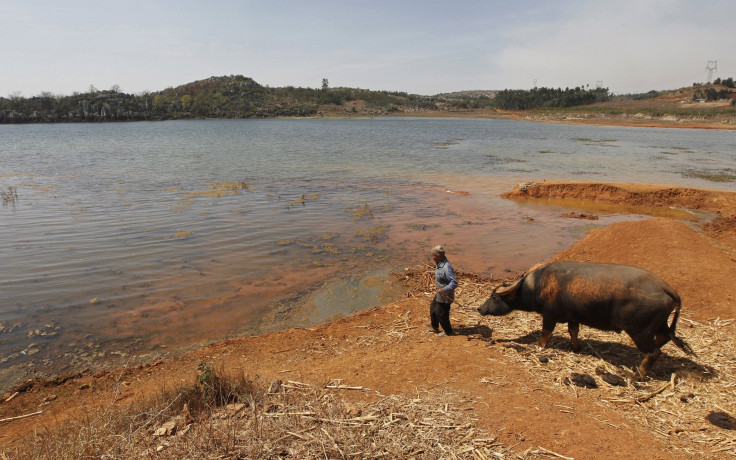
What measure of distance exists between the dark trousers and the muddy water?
2400 millimetres

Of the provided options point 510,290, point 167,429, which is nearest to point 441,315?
point 510,290

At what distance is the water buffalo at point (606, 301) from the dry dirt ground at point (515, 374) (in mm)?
499

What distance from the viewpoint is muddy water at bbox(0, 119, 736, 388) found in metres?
8.66

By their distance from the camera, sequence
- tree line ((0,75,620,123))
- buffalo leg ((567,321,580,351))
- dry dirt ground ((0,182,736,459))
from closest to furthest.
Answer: dry dirt ground ((0,182,736,459)), buffalo leg ((567,321,580,351)), tree line ((0,75,620,123))

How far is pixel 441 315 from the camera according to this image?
7.47 metres

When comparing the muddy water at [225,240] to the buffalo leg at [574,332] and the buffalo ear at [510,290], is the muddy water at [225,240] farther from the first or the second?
the buffalo leg at [574,332]

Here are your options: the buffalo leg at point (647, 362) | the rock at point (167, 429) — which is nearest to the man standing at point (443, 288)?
the buffalo leg at point (647, 362)

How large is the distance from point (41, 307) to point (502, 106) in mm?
152907

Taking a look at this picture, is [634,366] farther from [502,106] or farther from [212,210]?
[502,106]

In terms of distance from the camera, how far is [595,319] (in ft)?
20.1

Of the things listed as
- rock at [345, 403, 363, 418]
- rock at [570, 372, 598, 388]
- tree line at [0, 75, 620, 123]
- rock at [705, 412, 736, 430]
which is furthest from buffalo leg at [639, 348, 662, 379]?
tree line at [0, 75, 620, 123]

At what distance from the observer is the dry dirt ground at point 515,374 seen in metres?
4.62

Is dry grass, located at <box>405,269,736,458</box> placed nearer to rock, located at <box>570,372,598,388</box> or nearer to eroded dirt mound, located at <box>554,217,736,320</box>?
rock, located at <box>570,372,598,388</box>

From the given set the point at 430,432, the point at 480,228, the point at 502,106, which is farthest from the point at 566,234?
the point at 502,106
